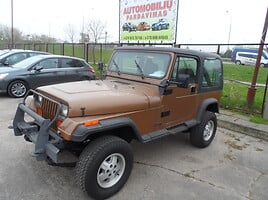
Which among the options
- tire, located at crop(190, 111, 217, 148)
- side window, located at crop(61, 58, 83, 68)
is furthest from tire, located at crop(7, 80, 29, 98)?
tire, located at crop(190, 111, 217, 148)

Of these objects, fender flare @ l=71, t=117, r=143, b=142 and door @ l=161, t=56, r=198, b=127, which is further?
door @ l=161, t=56, r=198, b=127

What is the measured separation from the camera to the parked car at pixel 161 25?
8503 mm

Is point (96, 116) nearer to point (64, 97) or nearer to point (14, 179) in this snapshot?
point (64, 97)

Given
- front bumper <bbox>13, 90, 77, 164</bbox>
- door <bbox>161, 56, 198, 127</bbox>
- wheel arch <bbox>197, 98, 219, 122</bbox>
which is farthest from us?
wheel arch <bbox>197, 98, 219, 122</bbox>

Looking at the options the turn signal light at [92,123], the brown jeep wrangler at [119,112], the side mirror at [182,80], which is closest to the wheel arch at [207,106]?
the brown jeep wrangler at [119,112]

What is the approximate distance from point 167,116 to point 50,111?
1767mm

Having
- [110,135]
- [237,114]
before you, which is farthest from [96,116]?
[237,114]

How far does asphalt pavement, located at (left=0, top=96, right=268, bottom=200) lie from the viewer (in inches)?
123

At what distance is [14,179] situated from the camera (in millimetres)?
3285

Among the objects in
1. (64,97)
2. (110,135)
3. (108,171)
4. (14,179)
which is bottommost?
(14,179)

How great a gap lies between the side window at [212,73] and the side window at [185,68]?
32cm

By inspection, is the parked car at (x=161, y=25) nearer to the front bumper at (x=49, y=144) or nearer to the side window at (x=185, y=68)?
the side window at (x=185, y=68)

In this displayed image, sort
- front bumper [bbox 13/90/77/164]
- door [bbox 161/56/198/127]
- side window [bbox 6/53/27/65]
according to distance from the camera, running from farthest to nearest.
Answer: side window [bbox 6/53/27/65]
door [bbox 161/56/198/127]
front bumper [bbox 13/90/77/164]

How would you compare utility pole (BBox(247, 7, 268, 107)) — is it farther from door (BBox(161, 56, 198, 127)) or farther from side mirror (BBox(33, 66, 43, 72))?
side mirror (BBox(33, 66, 43, 72))
